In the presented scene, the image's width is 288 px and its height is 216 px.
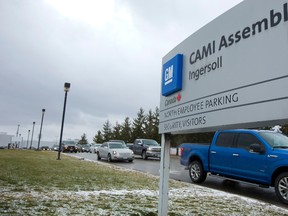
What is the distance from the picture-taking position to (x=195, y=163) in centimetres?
1091

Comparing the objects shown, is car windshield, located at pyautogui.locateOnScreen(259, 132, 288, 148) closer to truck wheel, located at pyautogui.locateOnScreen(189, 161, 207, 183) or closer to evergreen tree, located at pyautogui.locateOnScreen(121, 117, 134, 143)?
truck wheel, located at pyautogui.locateOnScreen(189, 161, 207, 183)

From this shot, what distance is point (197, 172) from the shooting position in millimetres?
10703

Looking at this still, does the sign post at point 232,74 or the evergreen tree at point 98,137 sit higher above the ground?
the evergreen tree at point 98,137

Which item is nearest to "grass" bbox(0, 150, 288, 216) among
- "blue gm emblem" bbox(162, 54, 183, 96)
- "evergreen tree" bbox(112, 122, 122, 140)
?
"blue gm emblem" bbox(162, 54, 183, 96)

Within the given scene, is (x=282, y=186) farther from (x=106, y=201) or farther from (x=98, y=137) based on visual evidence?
(x=98, y=137)

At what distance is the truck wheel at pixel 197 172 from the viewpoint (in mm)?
10562

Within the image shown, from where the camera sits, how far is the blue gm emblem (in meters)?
4.45

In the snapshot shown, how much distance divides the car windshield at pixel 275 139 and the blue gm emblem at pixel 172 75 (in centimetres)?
485

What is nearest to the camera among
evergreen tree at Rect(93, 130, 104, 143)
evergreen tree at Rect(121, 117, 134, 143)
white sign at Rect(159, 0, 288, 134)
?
white sign at Rect(159, 0, 288, 134)

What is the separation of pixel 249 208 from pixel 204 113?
127 inches

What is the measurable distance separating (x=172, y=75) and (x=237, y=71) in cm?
143

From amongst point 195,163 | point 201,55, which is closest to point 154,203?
point 201,55

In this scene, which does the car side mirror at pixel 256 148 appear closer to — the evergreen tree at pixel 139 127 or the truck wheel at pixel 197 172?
the truck wheel at pixel 197 172

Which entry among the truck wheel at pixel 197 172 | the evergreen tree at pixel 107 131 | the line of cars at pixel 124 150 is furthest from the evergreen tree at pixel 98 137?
the truck wheel at pixel 197 172
